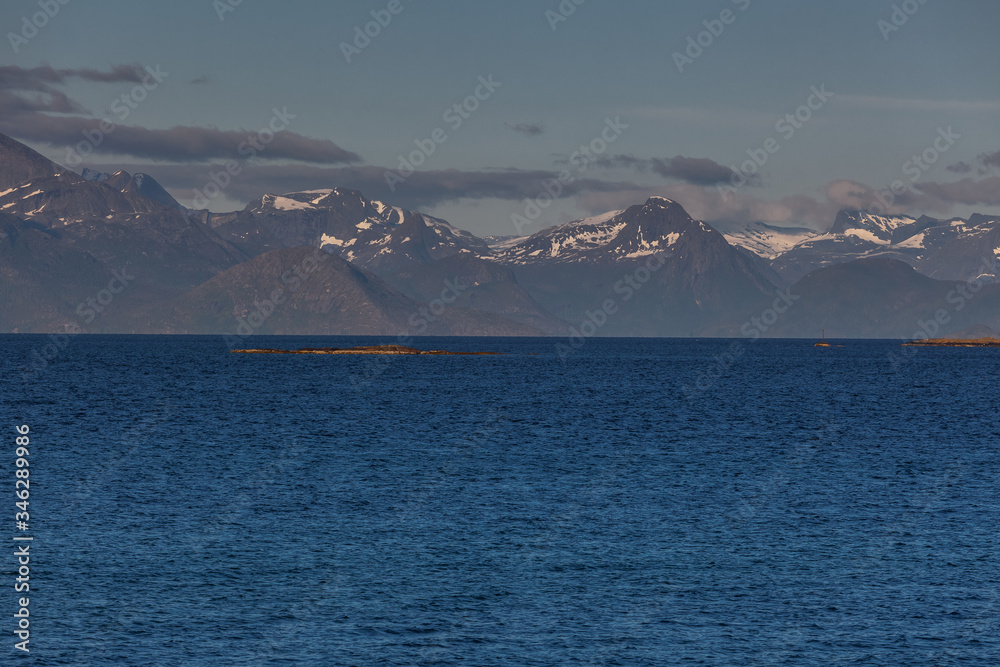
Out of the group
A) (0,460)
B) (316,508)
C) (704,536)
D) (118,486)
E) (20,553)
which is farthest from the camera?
(0,460)

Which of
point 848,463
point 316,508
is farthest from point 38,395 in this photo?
point 848,463

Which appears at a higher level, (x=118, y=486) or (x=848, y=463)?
(x=848, y=463)

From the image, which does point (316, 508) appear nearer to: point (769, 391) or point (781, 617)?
point (781, 617)

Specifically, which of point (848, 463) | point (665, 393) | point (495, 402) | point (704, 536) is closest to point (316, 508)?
point (704, 536)

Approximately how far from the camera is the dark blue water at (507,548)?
38.2m

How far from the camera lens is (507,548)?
52.4 m

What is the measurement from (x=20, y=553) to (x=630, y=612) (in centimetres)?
2860

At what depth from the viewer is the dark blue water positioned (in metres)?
38.2

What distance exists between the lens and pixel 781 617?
41.3 meters

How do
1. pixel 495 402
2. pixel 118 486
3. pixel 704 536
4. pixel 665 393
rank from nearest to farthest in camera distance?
pixel 704 536 < pixel 118 486 < pixel 495 402 < pixel 665 393

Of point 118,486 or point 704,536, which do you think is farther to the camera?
point 118,486

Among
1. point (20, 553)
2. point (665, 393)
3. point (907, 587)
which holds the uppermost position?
point (665, 393)

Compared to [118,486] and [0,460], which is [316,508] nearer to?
[118,486]

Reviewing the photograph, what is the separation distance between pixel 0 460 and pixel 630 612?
59.1 m
